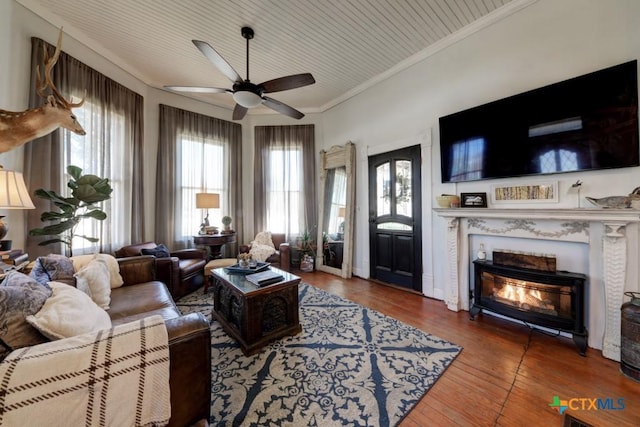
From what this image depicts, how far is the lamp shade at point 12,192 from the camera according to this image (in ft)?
5.20

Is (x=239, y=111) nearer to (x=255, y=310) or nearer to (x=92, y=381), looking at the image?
(x=255, y=310)

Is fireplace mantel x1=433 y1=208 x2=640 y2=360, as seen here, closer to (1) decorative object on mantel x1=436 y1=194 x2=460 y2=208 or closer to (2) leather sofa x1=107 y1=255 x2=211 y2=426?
(1) decorative object on mantel x1=436 y1=194 x2=460 y2=208

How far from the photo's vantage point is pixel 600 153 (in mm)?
1965

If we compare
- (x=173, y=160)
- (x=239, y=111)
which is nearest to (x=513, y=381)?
(x=239, y=111)

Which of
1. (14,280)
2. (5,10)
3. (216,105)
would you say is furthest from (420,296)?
(5,10)

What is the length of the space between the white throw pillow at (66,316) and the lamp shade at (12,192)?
0.86 m

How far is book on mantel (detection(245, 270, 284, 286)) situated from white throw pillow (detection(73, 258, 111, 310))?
1.09m

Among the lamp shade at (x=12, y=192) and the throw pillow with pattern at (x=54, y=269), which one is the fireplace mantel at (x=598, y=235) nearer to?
the throw pillow with pattern at (x=54, y=269)

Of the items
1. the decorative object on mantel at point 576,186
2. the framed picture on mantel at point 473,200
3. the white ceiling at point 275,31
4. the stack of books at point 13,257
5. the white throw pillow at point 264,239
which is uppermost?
the white ceiling at point 275,31

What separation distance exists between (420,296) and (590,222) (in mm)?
1903

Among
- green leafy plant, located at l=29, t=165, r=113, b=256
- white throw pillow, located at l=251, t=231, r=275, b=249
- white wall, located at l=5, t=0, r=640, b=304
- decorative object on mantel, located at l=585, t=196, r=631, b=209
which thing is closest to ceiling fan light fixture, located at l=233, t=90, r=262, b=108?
green leafy plant, located at l=29, t=165, r=113, b=256

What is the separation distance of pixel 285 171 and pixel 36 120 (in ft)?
11.3

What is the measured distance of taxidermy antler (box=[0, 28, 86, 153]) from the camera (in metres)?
1.82

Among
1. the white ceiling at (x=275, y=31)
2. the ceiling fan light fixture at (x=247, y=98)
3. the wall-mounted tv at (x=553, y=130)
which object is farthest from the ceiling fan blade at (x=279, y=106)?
the wall-mounted tv at (x=553, y=130)
